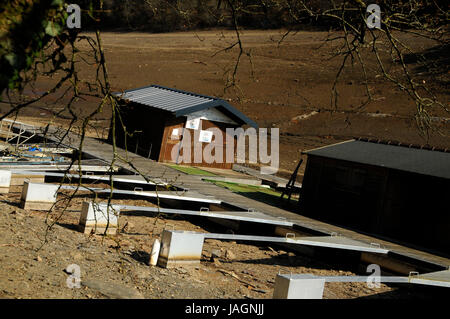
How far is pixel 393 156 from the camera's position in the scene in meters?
17.7

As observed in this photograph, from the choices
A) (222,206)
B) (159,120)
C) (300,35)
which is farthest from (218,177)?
(300,35)

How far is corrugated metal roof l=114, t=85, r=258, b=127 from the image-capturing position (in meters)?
23.9

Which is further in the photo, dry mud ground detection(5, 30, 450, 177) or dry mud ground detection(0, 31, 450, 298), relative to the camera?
dry mud ground detection(5, 30, 450, 177)

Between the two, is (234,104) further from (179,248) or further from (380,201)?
(179,248)

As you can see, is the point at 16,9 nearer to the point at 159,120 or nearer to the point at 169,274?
the point at 169,274

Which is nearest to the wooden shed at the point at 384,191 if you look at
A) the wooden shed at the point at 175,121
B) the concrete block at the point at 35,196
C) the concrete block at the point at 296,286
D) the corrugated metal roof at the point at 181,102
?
the corrugated metal roof at the point at 181,102

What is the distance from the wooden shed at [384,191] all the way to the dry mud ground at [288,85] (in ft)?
18.8

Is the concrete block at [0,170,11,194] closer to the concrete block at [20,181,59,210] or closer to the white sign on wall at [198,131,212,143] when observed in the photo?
the concrete block at [20,181,59,210]

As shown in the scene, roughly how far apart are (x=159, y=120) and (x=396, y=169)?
10.9m

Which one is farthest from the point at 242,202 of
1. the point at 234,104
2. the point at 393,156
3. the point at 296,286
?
the point at 234,104

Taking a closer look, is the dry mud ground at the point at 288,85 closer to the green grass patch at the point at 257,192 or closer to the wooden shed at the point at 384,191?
the green grass patch at the point at 257,192

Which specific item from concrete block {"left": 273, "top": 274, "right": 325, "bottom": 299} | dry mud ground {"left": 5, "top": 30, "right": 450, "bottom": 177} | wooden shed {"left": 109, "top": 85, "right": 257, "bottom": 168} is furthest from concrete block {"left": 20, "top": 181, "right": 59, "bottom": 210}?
dry mud ground {"left": 5, "top": 30, "right": 450, "bottom": 177}

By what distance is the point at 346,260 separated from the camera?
14289mm

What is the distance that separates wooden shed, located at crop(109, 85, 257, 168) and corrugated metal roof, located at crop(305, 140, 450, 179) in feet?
22.4
